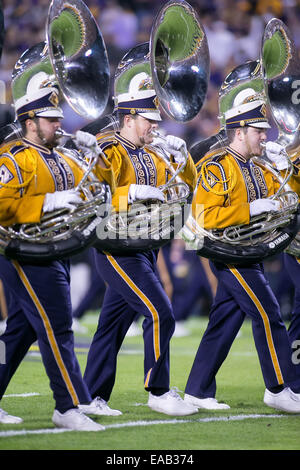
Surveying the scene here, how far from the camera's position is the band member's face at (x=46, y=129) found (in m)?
4.35

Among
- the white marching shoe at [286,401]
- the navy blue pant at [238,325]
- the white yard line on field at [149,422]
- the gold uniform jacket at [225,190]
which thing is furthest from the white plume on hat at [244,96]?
the white yard line on field at [149,422]

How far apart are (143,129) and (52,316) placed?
1312 millimetres

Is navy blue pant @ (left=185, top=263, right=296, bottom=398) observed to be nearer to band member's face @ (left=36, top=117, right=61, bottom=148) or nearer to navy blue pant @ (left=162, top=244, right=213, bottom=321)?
band member's face @ (left=36, top=117, right=61, bottom=148)

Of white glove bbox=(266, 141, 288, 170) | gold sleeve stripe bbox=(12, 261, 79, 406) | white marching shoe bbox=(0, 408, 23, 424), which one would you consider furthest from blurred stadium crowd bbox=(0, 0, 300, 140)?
gold sleeve stripe bbox=(12, 261, 79, 406)

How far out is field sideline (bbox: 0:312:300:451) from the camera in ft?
13.3

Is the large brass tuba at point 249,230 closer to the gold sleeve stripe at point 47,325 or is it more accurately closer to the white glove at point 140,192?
the white glove at point 140,192

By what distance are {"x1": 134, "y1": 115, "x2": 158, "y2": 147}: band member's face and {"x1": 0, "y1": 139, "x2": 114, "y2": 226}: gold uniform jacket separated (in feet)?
2.06

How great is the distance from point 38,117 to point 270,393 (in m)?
2.09

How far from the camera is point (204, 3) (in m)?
12.7

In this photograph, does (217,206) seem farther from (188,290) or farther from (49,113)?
(188,290)

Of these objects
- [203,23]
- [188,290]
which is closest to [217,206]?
[188,290]

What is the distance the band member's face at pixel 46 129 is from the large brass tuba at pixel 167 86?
614 millimetres

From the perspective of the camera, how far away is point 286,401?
5.05 metres

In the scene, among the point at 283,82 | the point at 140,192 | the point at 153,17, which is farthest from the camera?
the point at 153,17
